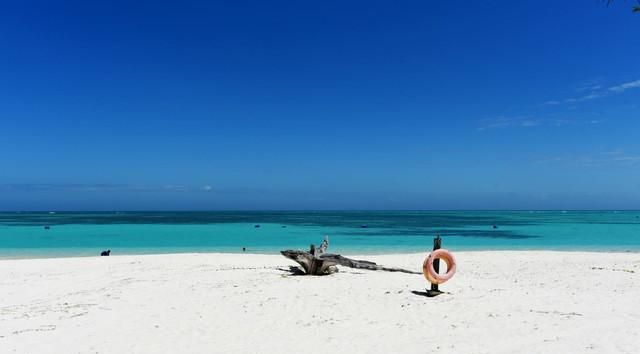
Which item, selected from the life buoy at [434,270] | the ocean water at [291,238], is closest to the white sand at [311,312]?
the life buoy at [434,270]

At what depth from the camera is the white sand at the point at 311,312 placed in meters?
7.67

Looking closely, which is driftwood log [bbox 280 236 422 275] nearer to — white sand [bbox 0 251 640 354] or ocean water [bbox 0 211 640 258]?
white sand [bbox 0 251 640 354]

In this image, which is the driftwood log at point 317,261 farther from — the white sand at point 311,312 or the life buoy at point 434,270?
the life buoy at point 434,270

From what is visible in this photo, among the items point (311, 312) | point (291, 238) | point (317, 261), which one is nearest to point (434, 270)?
point (311, 312)

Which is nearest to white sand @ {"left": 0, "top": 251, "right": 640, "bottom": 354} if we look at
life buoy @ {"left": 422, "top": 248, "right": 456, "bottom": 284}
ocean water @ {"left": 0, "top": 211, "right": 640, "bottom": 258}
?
life buoy @ {"left": 422, "top": 248, "right": 456, "bottom": 284}

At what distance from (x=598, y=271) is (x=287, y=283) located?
40.0 feet

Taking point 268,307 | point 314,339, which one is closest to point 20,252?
point 268,307

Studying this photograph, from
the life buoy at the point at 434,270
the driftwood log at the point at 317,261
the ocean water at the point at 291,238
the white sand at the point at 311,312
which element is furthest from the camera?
the ocean water at the point at 291,238

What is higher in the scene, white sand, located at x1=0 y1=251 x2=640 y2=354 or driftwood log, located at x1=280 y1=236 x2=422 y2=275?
driftwood log, located at x1=280 y1=236 x2=422 y2=275

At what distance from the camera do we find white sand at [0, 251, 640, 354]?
767 cm

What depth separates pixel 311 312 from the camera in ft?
32.7

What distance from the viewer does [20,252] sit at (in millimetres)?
28969

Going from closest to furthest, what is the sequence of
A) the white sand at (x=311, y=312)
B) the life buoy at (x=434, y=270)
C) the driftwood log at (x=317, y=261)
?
1. the white sand at (x=311, y=312)
2. the life buoy at (x=434, y=270)
3. the driftwood log at (x=317, y=261)

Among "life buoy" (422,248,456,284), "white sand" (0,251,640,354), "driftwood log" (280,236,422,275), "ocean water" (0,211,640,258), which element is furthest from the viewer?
"ocean water" (0,211,640,258)
